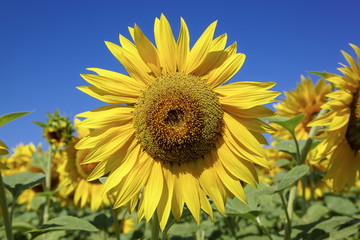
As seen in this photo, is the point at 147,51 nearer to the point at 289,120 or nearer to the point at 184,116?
the point at 184,116

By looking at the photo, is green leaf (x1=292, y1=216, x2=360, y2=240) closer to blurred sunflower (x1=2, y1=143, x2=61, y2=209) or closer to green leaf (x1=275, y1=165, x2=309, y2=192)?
green leaf (x1=275, y1=165, x2=309, y2=192)

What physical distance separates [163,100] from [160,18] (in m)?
0.58

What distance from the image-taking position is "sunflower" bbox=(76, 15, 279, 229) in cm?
221

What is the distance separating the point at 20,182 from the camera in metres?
3.02

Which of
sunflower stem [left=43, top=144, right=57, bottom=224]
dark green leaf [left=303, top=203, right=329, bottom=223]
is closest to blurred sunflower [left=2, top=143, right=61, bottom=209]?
sunflower stem [left=43, top=144, right=57, bottom=224]

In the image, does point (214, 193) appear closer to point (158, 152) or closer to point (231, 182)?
point (231, 182)

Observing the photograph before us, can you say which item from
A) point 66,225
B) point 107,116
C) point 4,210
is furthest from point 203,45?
point 4,210

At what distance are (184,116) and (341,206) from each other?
15.4ft

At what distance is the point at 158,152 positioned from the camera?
235cm

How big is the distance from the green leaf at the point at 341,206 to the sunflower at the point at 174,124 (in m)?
4.12

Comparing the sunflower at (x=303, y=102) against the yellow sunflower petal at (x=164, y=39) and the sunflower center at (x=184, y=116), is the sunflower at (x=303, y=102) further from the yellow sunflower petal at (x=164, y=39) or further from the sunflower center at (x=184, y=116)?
the yellow sunflower petal at (x=164, y=39)

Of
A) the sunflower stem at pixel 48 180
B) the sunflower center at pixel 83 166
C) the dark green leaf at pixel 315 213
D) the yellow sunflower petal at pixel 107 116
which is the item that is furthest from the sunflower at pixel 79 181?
the dark green leaf at pixel 315 213

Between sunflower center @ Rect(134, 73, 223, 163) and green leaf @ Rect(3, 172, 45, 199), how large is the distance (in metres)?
1.35

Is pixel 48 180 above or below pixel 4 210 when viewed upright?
above
